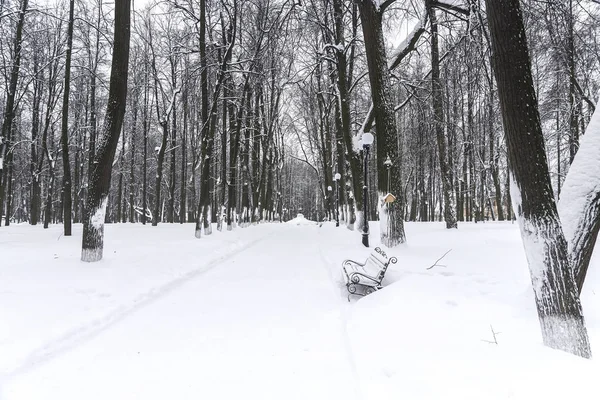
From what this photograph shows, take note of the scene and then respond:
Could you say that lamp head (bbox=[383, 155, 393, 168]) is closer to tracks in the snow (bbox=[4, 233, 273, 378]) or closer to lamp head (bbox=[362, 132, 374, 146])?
lamp head (bbox=[362, 132, 374, 146])

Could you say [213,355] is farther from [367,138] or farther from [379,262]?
[367,138]

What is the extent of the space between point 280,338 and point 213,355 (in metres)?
0.80

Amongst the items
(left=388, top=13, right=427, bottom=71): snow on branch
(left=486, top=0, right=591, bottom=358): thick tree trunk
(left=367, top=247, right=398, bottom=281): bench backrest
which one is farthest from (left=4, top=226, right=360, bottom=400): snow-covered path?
(left=388, top=13, right=427, bottom=71): snow on branch

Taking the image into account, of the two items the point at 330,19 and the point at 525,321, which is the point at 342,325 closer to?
the point at 525,321

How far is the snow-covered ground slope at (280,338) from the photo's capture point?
2721mm

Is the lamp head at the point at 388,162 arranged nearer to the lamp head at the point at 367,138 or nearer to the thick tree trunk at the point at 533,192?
the lamp head at the point at 367,138

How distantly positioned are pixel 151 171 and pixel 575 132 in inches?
1477

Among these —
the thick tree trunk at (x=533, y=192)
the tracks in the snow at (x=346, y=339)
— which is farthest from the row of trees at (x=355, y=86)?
the tracks in the snow at (x=346, y=339)

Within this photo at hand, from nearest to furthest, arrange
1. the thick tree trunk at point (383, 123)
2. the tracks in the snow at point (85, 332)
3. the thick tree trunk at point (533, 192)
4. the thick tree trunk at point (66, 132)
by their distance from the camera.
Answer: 1. the thick tree trunk at point (533, 192)
2. the tracks in the snow at point (85, 332)
3. the thick tree trunk at point (383, 123)
4. the thick tree trunk at point (66, 132)

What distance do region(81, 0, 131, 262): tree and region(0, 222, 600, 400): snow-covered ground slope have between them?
0.86m

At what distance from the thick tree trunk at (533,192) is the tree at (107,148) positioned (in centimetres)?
750

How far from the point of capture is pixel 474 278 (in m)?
5.52

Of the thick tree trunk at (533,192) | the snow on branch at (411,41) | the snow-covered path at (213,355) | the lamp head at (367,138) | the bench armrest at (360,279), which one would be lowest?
the snow-covered path at (213,355)

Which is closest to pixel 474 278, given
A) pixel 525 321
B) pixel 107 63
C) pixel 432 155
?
pixel 525 321
